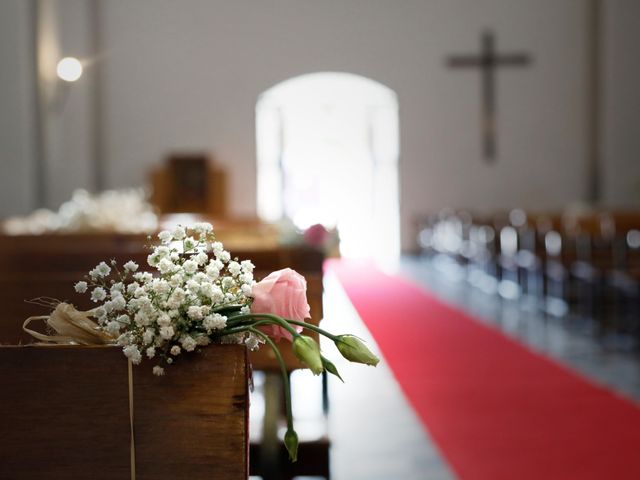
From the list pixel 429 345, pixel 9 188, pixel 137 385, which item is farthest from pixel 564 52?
pixel 137 385

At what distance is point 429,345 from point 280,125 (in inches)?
401

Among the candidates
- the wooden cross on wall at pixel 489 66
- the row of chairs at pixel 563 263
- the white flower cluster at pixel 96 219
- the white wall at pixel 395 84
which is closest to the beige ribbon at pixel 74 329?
the row of chairs at pixel 563 263

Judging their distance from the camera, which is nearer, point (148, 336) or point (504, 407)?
point (148, 336)

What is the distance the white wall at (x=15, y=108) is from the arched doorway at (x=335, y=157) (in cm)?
527

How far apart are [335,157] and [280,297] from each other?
1564 cm

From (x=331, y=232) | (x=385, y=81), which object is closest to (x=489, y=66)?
(x=385, y=81)

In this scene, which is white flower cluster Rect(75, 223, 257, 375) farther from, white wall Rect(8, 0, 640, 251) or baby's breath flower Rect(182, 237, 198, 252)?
white wall Rect(8, 0, 640, 251)

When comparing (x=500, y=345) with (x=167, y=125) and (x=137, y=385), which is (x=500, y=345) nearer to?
(x=137, y=385)

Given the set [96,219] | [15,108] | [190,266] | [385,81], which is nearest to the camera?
[190,266]

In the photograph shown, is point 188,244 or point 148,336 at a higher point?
point 188,244

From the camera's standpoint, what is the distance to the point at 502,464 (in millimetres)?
3645

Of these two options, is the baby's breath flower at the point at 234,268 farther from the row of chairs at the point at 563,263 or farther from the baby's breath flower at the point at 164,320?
the row of chairs at the point at 563,263

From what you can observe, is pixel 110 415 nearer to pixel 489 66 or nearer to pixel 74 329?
pixel 74 329

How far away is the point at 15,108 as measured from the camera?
1137cm
